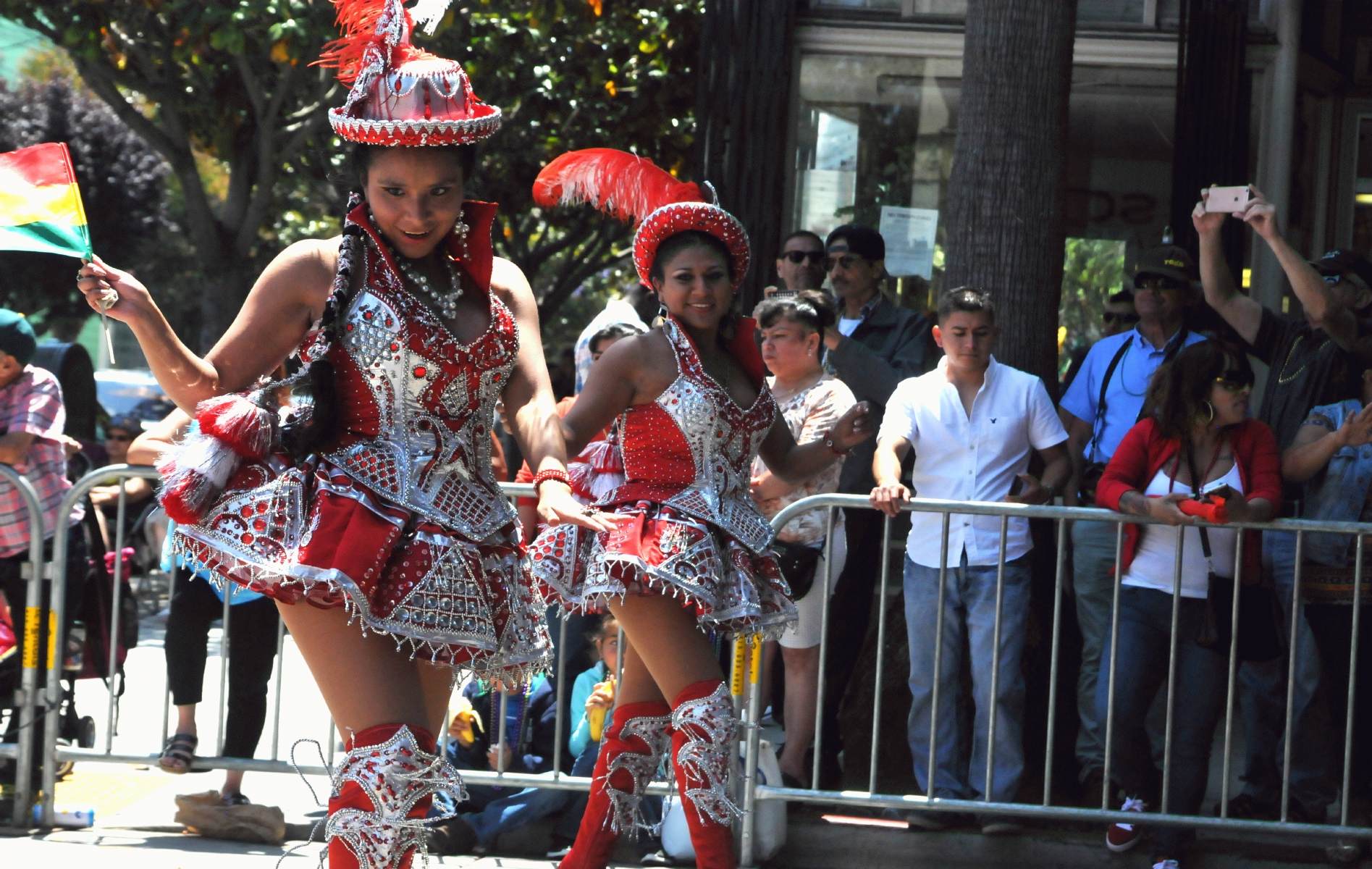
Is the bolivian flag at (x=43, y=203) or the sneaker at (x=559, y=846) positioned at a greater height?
the bolivian flag at (x=43, y=203)

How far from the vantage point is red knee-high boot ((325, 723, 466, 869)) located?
124 inches

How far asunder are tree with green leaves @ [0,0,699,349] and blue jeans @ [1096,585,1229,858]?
7.09 metres

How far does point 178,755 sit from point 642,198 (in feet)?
8.64

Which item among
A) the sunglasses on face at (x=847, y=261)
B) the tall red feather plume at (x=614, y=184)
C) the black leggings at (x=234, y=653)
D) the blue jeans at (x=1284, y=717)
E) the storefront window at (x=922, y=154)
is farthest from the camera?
the storefront window at (x=922, y=154)

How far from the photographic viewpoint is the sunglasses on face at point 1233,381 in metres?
5.48

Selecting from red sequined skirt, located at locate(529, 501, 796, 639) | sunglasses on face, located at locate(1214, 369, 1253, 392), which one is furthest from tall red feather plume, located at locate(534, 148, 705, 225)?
sunglasses on face, located at locate(1214, 369, 1253, 392)

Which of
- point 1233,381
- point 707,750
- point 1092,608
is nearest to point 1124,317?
point 1092,608

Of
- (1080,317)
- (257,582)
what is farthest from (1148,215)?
(257,582)

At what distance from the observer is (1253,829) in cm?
538

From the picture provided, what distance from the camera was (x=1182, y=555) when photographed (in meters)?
5.53

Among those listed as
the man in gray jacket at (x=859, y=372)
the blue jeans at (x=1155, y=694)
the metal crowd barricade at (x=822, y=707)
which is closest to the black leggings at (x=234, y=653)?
the metal crowd barricade at (x=822, y=707)

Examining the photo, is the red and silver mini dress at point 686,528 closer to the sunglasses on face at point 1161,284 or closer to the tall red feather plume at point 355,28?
the tall red feather plume at point 355,28

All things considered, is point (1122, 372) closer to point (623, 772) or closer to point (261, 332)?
point (623, 772)

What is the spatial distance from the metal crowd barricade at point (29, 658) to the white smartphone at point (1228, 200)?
443 centimetres
